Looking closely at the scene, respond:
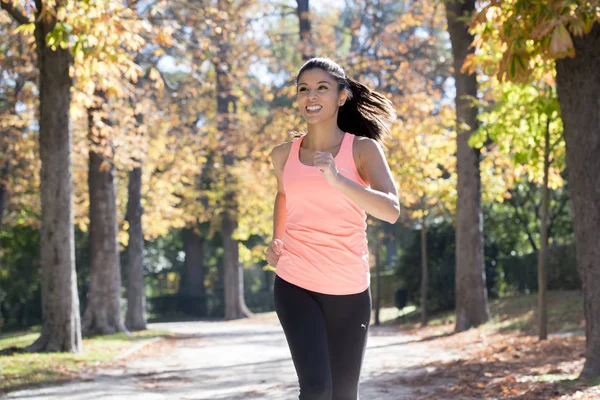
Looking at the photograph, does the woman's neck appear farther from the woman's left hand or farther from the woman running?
the woman's left hand

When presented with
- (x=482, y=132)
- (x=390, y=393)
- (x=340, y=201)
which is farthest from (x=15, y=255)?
(x=340, y=201)

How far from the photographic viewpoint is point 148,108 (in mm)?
23078

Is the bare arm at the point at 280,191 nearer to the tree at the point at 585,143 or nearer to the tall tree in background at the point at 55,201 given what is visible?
the tree at the point at 585,143

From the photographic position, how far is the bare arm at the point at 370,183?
4.26 metres

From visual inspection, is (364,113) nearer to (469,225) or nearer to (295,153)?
(295,153)

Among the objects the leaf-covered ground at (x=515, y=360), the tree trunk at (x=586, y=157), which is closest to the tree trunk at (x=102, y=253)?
the leaf-covered ground at (x=515, y=360)

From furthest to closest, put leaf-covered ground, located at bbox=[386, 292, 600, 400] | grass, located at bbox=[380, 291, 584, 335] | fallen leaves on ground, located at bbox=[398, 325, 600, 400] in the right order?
grass, located at bbox=[380, 291, 584, 335] → leaf-covered ground, located at bbox=[386, 292, 600, 400] → fallen leaves on ground, located at bbox=[398, 325, 600, 400]

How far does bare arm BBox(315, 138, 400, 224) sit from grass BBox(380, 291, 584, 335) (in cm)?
1382

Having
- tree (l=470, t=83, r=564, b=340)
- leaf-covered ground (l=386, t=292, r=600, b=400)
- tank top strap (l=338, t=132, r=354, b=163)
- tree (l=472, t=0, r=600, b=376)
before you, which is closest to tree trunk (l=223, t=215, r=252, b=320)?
leaf-covered ground (l=386, t=292, r=600, b=400)

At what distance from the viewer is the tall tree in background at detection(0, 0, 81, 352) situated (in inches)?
580

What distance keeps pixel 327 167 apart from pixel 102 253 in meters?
18.6

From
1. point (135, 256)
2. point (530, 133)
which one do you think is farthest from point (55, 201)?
point (135, 256)

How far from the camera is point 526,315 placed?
21.6 meters

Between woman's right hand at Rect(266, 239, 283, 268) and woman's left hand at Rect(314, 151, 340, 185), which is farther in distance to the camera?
woman's right hand at Rect(266, 239, 283, 268)
